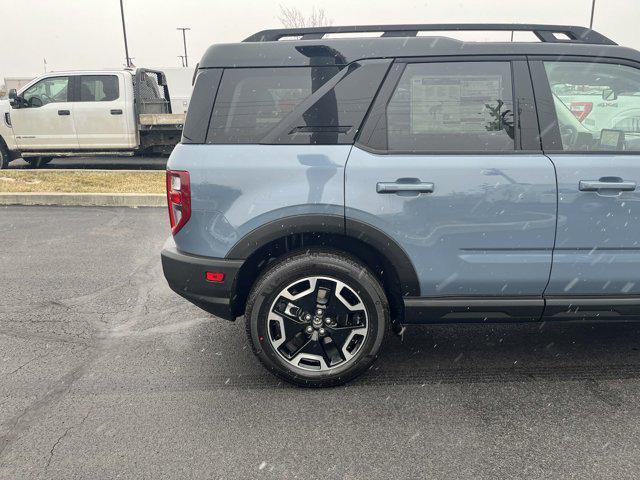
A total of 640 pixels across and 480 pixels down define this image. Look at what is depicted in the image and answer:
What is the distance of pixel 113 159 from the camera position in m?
13.5

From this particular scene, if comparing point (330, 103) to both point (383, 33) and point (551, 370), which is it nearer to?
point (383, 33)

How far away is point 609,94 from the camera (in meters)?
3.05

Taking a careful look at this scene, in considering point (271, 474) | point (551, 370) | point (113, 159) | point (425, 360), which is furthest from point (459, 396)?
point (113, 159)

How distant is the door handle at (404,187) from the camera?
2820mm

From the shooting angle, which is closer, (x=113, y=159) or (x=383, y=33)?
(x=383, y=33)

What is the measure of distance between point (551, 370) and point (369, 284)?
1.28 metres

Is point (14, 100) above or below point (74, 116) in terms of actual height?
above

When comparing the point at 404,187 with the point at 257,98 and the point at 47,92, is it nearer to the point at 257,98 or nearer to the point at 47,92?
the point at 257,98

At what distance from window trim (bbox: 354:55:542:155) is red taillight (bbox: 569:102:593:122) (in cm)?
29

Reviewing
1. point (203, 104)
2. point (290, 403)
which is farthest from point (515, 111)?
point (290, 403)

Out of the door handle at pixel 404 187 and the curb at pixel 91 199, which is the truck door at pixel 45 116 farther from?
the door handle at pixel 404 187

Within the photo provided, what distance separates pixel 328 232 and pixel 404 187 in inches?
18.4

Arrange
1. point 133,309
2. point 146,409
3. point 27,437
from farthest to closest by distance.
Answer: point 133,309 < point 146,409 < point 27,437

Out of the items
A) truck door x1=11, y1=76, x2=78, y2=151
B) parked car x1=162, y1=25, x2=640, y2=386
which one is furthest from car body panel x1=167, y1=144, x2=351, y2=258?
truck door x1=11, y1=76, x2=78, y2=151
